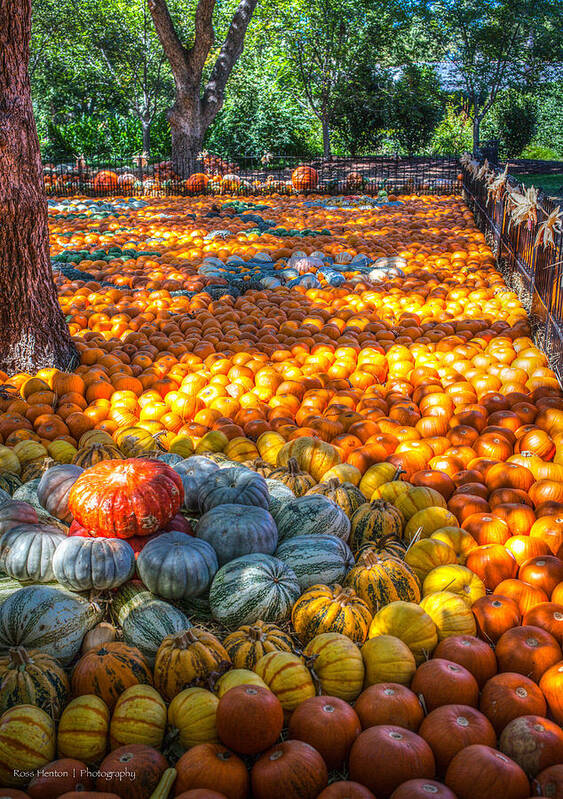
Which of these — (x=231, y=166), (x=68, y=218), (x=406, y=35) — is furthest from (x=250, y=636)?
(x=406, y=35)

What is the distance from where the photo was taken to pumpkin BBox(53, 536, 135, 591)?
117 inches

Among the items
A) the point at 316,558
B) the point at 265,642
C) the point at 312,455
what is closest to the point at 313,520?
the point at 316,558

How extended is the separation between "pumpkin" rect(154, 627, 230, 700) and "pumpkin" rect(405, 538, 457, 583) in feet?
3.79

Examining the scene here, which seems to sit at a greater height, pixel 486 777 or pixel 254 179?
pixel 254 179

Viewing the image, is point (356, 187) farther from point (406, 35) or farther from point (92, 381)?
point (92, 381)

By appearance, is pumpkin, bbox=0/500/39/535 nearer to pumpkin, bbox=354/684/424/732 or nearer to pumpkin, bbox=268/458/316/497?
pumpkin, bbox=268/458/316/497

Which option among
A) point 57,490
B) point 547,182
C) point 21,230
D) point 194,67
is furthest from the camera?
point 547,182

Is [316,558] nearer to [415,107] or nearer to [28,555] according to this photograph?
[28,555]

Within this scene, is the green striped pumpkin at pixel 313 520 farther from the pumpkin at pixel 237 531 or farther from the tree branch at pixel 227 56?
the tree branch at pixel 227 56

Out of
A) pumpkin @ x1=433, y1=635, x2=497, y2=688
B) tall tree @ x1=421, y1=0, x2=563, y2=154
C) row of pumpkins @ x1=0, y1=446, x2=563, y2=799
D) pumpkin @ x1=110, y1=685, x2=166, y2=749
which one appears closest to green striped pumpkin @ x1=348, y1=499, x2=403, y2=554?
row of pumpkins @ x1=0, y1=446, x2=563, y2=799

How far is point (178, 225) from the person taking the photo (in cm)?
1509

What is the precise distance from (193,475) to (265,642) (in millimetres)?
1440

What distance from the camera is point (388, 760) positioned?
2.13m

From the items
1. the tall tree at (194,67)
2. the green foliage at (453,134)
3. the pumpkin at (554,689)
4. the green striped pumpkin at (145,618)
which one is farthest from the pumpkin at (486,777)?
the green foliage at (453,134)
